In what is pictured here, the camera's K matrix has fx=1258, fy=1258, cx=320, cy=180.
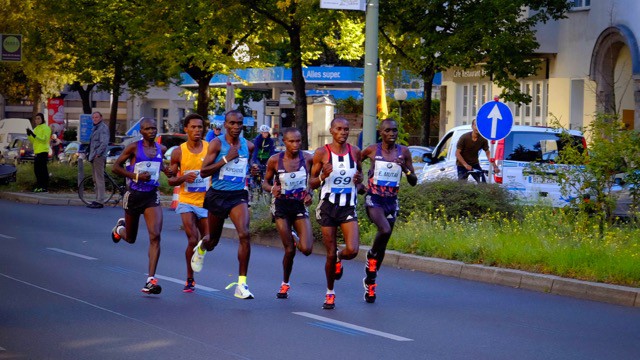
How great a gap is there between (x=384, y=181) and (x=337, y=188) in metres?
0.68

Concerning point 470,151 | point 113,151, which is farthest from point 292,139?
point 113,151

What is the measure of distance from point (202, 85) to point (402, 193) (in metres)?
24.8

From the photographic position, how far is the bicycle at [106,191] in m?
26.8

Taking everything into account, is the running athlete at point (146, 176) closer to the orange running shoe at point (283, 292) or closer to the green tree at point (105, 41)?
the orange running shoe at point (283, 292)

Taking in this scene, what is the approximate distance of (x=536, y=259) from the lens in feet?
46.2

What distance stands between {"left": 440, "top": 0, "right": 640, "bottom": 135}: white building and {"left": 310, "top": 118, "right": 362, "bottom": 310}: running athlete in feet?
64.8

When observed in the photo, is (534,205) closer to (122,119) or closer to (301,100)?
(301,100)

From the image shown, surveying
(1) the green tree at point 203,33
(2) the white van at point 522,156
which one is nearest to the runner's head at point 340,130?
(2) the white van at point 522,156

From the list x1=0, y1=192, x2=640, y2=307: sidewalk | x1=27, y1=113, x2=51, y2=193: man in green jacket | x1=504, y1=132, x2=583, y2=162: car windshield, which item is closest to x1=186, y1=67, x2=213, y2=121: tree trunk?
x1=27, y1=113, x2=51, y2=193: man in green jacket

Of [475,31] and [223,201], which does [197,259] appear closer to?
[223,201]

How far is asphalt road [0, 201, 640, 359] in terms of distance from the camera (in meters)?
9.20

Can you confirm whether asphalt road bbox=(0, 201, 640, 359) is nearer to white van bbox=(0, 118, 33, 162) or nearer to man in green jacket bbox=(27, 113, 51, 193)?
man in green jacket bbox=(27, 113, 51, 193)

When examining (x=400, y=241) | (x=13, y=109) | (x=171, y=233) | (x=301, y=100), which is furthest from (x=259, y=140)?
(x=13, y=109)

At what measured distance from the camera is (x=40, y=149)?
29672mm
